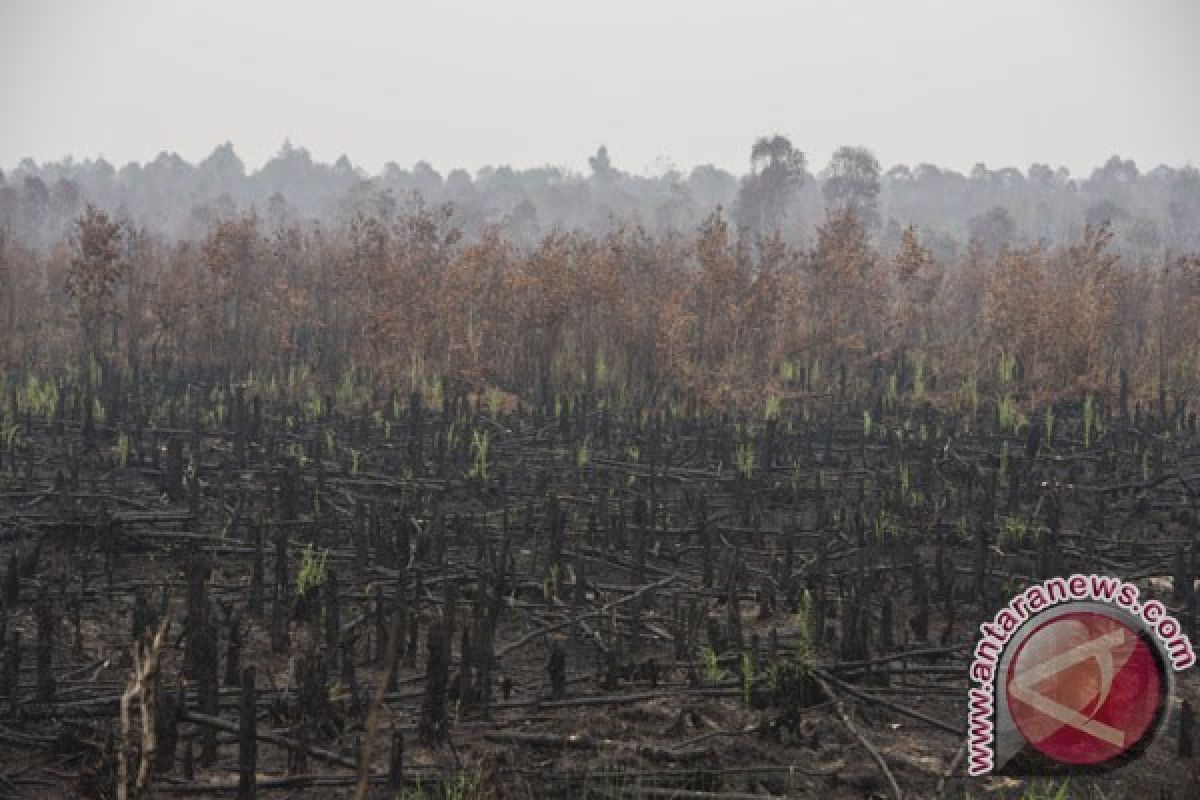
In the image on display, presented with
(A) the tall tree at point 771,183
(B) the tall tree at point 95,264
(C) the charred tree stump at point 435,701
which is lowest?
(C) the charred tree stump at point 435,701

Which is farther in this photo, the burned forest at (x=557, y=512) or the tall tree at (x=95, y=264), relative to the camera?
the tall tree at (x=95, y=264)

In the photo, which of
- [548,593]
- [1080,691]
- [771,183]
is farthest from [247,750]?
[771,183]

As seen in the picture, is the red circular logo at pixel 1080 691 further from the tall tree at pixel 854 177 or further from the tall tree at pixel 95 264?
the tall tree at pixel 854 177

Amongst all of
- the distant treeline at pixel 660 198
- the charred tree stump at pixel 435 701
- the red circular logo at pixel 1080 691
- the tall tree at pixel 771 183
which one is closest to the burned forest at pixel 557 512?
the charred tree stump at pixel 435 701

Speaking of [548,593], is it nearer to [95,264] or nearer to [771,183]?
[95,264]

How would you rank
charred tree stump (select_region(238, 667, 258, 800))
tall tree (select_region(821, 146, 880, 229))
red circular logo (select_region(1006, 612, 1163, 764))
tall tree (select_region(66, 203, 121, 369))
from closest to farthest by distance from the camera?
charred tree stump (select_region(238, 667, 258, 800)) < red circular logo (select_region(1006, 612, 1163, 764)) < tall tree (select_region(66, 203, 121, 369)) < tall tree (select_region(821, 146, 880, 229))

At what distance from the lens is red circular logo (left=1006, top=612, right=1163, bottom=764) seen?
362 centimetres

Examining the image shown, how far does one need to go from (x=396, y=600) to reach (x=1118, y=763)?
347cm

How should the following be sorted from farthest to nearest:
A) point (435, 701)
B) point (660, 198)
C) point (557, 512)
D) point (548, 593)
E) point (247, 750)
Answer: point (660, 198) < point (557, 512) < point (548, 593) < point (435, 701) < point (247, 750)

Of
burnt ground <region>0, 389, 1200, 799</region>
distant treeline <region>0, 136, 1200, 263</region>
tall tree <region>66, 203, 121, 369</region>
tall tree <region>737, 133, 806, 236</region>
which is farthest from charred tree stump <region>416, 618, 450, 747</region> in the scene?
tall tree <region>737, 133, 806, 236</region>

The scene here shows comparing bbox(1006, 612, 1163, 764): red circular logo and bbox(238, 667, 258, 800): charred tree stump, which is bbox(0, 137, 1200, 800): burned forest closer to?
bbox(238, 667, 258, 800): charred tree stump

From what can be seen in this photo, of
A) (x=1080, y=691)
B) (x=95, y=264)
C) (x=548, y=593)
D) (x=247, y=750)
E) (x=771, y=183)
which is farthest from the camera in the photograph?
(x=771, y=183)

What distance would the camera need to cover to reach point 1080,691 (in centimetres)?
382

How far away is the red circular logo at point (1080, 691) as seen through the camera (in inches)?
142
